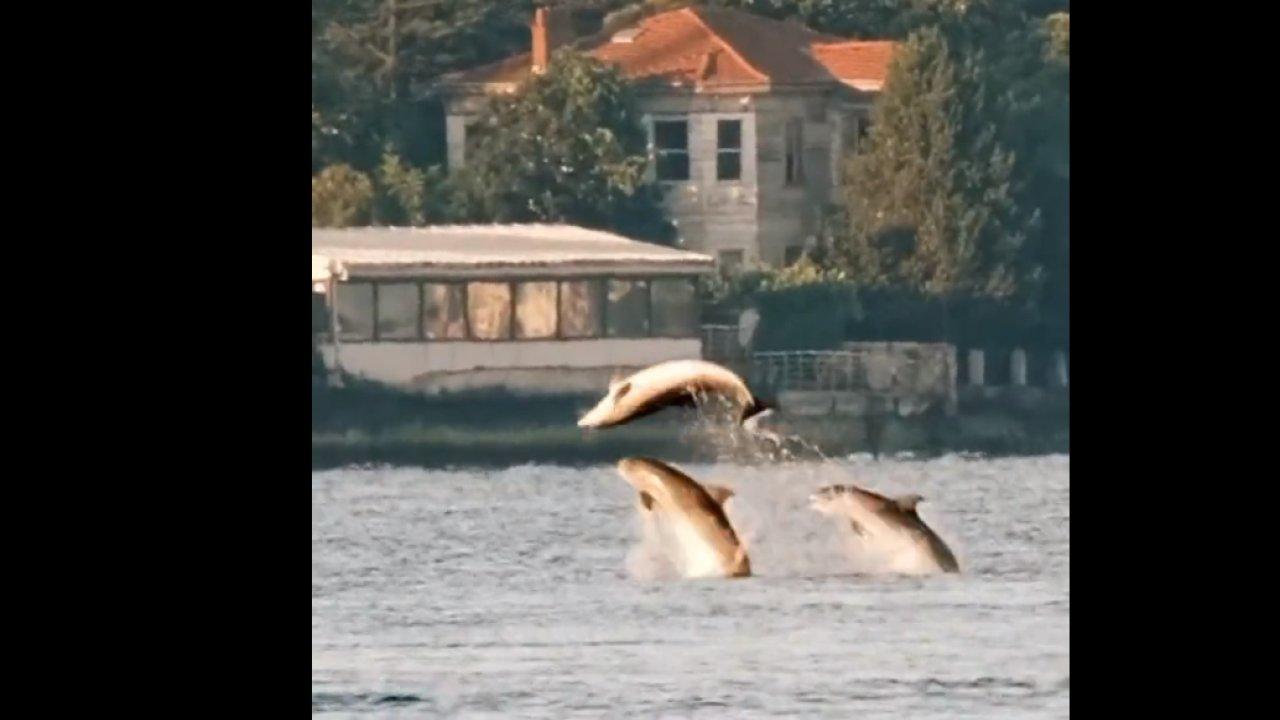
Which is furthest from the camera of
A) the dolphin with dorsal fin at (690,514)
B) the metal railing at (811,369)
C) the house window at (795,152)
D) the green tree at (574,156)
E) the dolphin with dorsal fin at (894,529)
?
the metal railing at (811,369)

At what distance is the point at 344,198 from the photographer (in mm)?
34219

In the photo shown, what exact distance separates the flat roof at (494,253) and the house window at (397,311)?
0.20 meters

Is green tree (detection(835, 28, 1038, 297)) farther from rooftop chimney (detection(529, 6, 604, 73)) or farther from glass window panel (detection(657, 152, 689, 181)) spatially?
rooftop chimney (detection(529, 6, 604, 73))

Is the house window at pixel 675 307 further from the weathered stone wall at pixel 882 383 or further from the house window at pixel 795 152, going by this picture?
the house window at pixel 795 152

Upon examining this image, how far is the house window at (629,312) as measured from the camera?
3328cm

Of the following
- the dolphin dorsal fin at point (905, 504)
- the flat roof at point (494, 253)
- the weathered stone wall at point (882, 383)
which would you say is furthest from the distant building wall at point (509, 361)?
the dolphin dorsal fin at point (905, 504)

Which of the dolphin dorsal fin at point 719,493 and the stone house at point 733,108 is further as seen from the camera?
the stone house at point 733,108

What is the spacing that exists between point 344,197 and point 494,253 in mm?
1744

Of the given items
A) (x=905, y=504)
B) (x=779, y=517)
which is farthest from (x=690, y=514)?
(x=779, y=517)

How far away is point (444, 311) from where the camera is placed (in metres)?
34.0

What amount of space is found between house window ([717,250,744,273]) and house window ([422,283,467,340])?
244 cm

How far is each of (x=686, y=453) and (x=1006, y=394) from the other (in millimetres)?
3273
